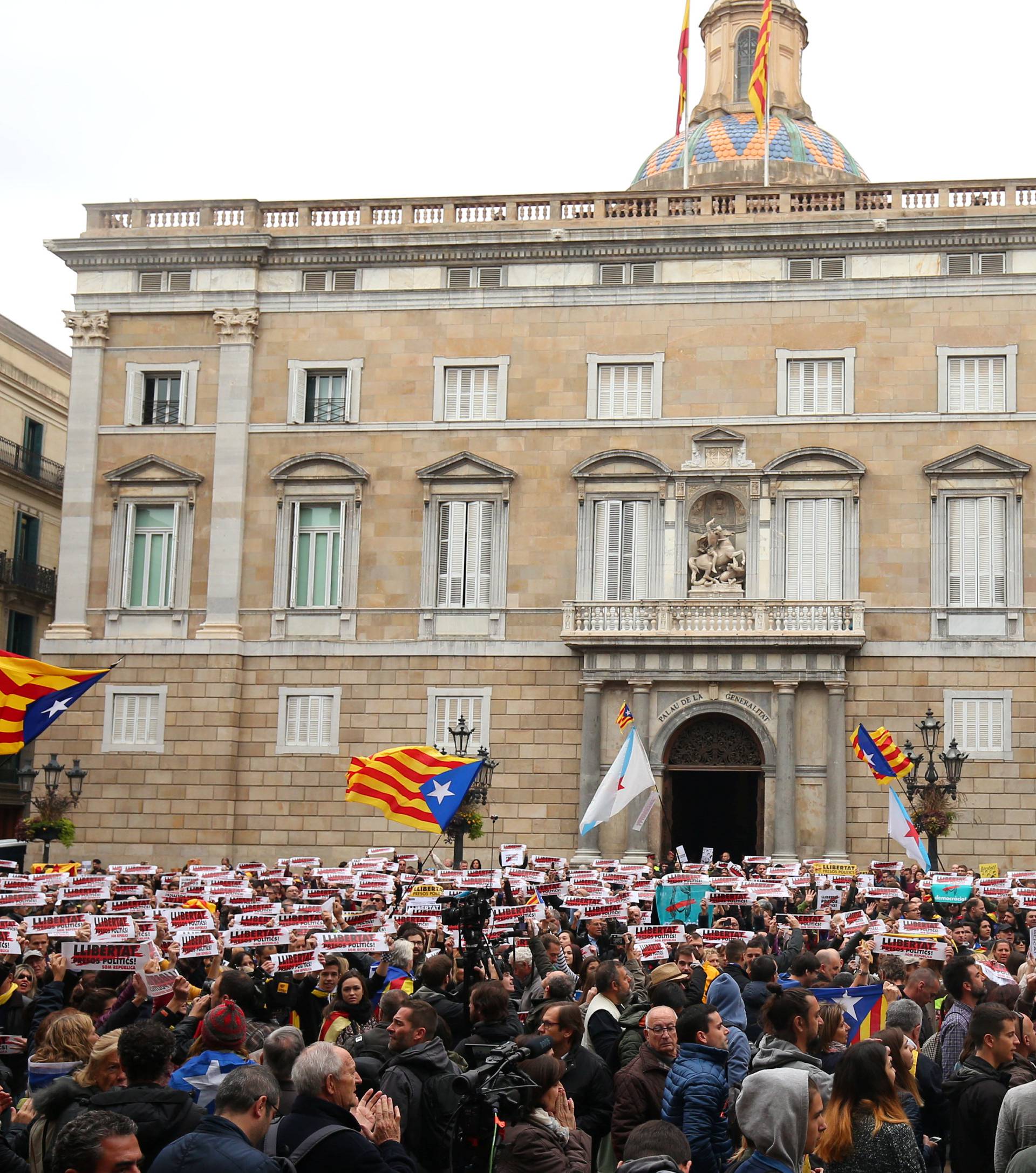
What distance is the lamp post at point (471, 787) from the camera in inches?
1304

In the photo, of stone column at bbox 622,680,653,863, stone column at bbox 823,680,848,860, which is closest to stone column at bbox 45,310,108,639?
stone column at bbox 622,680,653,863

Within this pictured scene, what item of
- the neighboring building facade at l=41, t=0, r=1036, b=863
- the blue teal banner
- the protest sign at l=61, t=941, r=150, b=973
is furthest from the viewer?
the neighboring building facade at l=41, t=0, r=1036, b=863

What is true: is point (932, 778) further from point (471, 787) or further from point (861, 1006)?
point (861, 1006)

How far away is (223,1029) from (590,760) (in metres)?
28.1

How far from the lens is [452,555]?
38.6 meters

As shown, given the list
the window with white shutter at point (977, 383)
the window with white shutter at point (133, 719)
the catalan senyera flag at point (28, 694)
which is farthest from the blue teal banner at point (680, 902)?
the window with white shutter at point (133, 719)

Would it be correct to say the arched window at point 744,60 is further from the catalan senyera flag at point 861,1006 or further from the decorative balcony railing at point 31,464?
the catalan senyera flag at point 861,1006

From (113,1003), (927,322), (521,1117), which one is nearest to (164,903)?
(113,1003)

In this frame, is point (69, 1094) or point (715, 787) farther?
point (715, 787)

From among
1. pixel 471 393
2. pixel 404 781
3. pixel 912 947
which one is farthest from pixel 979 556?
pixel 912 947

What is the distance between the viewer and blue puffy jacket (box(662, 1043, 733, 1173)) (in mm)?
9172

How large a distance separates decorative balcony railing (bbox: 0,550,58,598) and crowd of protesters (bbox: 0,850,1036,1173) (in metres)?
32.6

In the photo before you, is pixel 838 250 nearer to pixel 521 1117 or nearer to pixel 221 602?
pixel 221 602

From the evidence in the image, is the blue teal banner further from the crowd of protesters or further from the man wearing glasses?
the man wearing glasses
